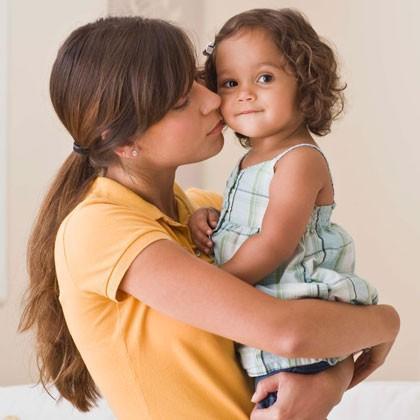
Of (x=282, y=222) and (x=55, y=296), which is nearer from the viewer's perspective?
(x=282, y=222)

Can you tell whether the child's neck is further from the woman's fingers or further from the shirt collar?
the woman's fingers

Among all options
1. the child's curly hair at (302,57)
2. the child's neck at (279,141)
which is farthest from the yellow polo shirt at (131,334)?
the child's curly hair at (302,57)

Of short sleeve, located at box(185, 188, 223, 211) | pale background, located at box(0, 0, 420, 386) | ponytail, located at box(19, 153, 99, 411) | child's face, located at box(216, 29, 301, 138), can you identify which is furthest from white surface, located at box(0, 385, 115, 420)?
child's face, located at box(216, 29, 301, 138)

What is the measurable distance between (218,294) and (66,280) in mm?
272

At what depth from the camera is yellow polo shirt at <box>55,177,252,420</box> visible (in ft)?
4.65

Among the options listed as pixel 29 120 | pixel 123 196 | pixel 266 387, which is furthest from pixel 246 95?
pixel 29 120

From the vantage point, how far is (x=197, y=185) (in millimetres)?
3385

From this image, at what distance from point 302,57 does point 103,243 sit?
0.48m

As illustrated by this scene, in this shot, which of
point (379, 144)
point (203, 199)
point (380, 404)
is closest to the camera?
point (203, 199)

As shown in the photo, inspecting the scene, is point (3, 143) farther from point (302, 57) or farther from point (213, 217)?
point (302, 57)

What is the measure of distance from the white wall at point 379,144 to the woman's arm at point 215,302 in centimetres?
200

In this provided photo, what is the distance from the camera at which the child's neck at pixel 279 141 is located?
5.29 feet

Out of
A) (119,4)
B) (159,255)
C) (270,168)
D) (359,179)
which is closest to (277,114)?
(270,168)

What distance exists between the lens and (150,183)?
161cm
